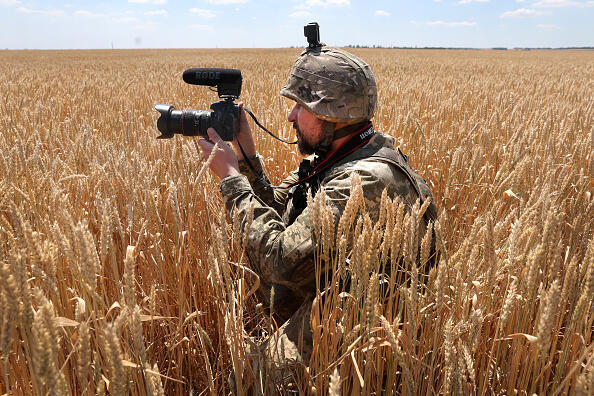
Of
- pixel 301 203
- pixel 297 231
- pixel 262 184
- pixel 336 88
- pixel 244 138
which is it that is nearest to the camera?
pixel 297 231

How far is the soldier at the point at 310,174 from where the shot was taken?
1408 mm

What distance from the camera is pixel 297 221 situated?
1.41m

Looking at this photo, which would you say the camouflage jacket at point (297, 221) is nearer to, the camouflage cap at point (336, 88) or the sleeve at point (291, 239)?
the sleeve at point (291, 239)

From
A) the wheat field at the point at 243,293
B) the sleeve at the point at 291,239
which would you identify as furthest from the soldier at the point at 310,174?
the wheat field at the point at 243,293

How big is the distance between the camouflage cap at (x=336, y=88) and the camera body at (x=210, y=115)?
31cm

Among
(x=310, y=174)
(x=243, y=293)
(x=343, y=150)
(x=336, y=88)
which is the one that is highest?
(x=336, y=88)

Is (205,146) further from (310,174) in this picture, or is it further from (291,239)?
(291,239)

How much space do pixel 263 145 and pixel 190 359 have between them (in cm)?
199

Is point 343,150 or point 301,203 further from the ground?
point 343,150

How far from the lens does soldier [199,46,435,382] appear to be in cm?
141

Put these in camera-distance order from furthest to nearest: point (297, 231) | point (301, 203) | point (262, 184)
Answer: point (262, 184) → point (301, 203) → point (297, 231)

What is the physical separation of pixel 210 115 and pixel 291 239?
2.63ft

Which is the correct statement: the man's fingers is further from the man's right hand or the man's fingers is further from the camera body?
the man's right hand

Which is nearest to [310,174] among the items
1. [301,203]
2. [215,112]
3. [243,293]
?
[301,203]
